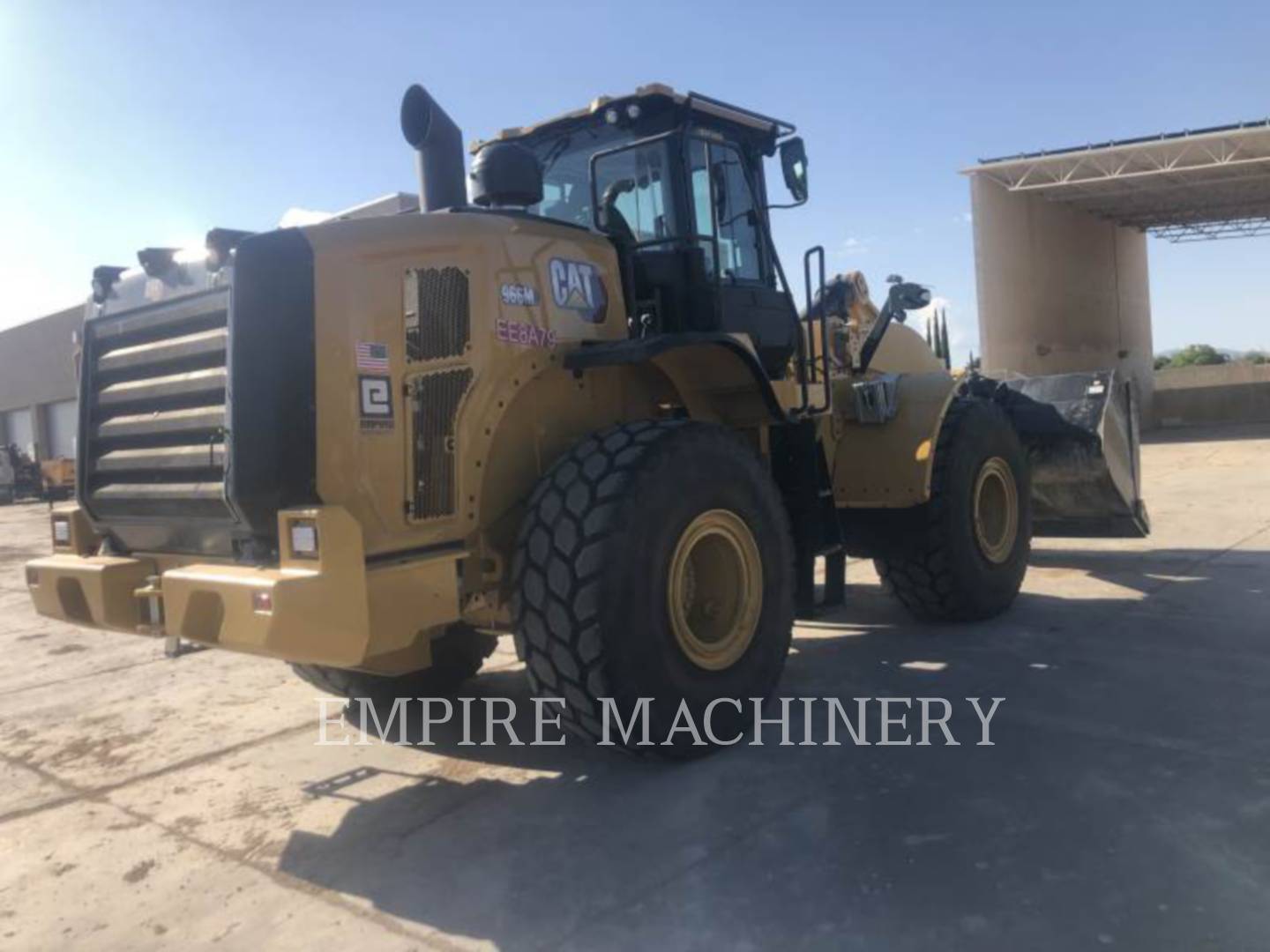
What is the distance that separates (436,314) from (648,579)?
1299 millimetres

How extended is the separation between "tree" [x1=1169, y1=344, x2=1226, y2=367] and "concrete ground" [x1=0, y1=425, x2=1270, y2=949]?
58.1 meters

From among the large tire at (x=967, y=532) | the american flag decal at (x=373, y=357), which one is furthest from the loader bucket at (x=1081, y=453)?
the american flag decal at (x=373, y=357)

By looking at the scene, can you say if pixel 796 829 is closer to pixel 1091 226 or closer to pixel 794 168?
pixel 794 168

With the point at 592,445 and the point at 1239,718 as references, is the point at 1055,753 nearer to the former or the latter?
the point at 1239,718

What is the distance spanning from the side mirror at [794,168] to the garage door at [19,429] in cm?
4325

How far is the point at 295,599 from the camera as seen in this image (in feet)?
11.0

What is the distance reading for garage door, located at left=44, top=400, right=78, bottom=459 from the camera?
4066 cm

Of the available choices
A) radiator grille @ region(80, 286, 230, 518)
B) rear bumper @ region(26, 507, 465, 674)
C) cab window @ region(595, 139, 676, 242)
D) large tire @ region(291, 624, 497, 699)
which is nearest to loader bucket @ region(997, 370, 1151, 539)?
cab window @ region(595, 139, 676, 242)

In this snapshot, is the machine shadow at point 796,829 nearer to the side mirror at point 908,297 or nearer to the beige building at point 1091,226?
the side mirror at point 908,297

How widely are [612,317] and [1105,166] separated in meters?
23.0

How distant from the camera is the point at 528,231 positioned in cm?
436

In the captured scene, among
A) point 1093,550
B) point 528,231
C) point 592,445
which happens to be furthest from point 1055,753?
point 1093,550

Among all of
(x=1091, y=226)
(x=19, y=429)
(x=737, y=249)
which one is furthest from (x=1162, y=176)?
(x=19, y=429)

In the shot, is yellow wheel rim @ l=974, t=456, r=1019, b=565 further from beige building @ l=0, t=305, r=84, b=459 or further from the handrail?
beige building @ l=0, t=305, r=84, b=459
